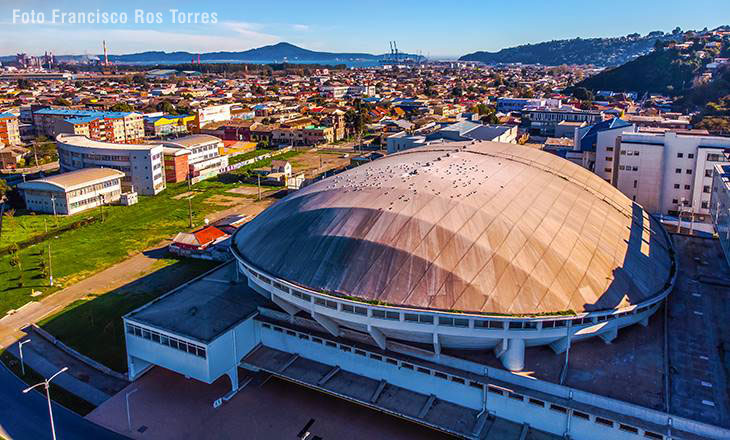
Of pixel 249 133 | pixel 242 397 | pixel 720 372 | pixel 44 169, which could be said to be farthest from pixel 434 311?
pixel 249 133

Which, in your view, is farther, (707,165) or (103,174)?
(103,174)

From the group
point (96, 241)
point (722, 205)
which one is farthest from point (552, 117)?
point (96, 241)

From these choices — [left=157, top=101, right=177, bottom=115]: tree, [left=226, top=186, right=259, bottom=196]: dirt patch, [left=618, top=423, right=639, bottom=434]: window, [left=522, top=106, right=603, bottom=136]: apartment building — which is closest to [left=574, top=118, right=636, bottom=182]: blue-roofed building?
[left=226, top=186, right=259, bottom=196]: dirt patch

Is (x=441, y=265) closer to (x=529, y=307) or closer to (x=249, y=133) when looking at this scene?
(x=529, y=307)

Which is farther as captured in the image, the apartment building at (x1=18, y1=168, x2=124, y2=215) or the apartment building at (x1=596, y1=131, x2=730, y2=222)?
the apartment building at (x1=18, y1=168, x2=124, y2=215)

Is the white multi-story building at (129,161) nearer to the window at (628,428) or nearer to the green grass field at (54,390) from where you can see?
the green grass field at (54,390)

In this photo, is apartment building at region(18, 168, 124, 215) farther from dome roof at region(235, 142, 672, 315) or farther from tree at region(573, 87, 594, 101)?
tree at region(573, 87, 594, 101)

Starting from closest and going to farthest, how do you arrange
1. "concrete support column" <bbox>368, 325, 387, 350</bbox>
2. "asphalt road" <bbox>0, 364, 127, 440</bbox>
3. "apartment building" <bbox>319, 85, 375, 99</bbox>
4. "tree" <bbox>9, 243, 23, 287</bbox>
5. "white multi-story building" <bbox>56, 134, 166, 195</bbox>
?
"asphalt road" <bbox>0, 364, 127, 440</bbox> → "concrete support column" <bbox>368, 325, 387, 350</bbox> → "tree" <bbox>9, 243, 23, 287</bbox> → "white multi-story building" <bbox>56, 134, 166, 195</bbox> → "apartment building" <bbox>319, 85, 375, 99</bbox>
